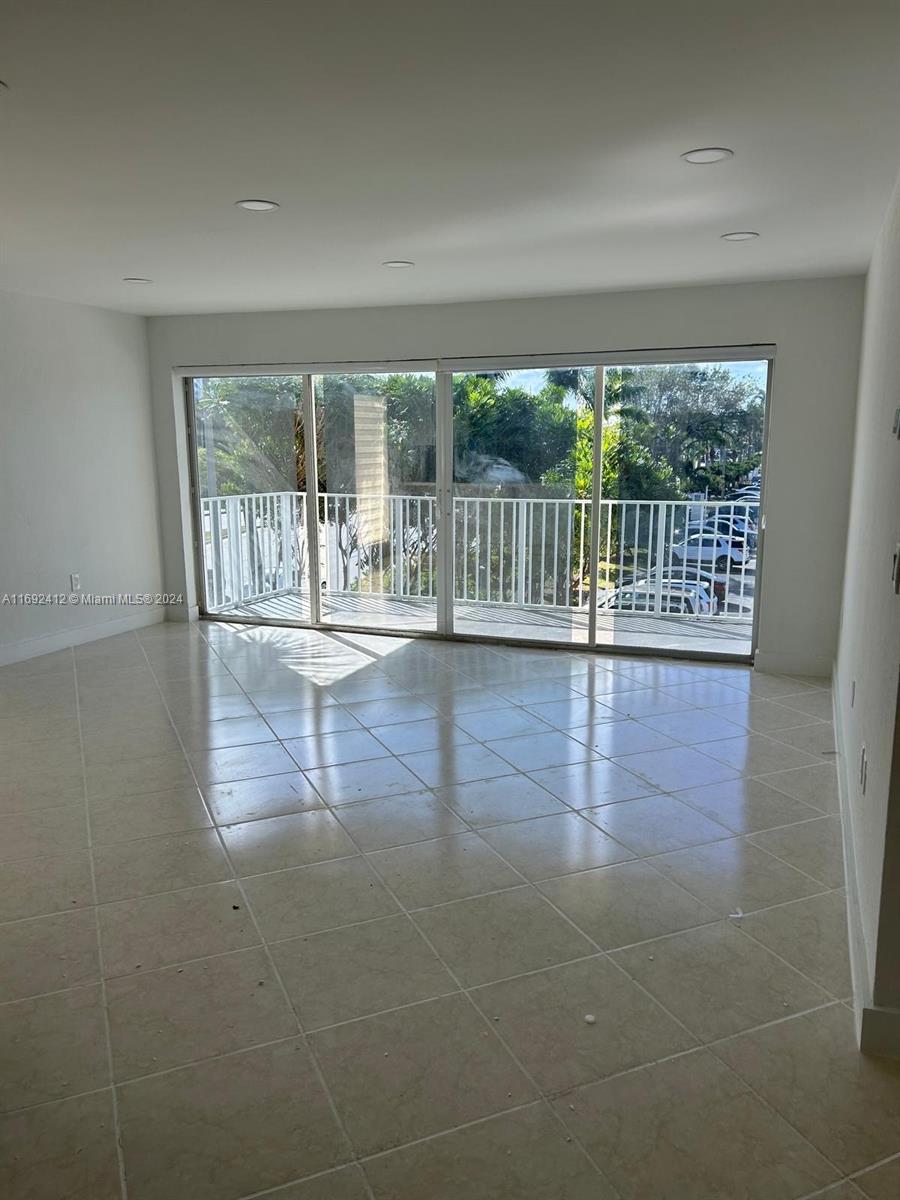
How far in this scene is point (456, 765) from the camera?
12.0 ft

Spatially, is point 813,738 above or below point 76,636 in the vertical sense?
below

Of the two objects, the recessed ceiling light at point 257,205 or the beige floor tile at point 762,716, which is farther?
the beige floor tile at point 762,716

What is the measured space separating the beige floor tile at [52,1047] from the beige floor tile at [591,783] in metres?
1.83

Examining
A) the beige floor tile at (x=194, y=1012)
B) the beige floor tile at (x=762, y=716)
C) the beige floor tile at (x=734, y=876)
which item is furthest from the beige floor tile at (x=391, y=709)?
the beige floor tile at (x=194, y=1012)

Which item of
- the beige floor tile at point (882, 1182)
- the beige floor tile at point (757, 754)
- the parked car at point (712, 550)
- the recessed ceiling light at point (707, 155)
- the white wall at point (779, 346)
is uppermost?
the recessed ceiling light at point (707, 155)

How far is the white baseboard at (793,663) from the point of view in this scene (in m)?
5.03

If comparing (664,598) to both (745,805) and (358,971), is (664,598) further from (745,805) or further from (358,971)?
(358,971)

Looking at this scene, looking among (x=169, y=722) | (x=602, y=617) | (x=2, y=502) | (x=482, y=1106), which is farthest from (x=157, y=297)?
(x=482, y=1106)

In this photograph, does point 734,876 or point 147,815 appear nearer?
point 734,876

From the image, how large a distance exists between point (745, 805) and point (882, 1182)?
1699 mm

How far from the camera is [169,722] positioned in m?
4.23

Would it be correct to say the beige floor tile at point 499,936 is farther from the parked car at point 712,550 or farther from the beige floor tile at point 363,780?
the parked car at point 712,550

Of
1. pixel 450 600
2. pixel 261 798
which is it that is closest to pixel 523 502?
pixel 450 600

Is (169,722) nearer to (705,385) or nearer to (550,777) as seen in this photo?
(550,777)
